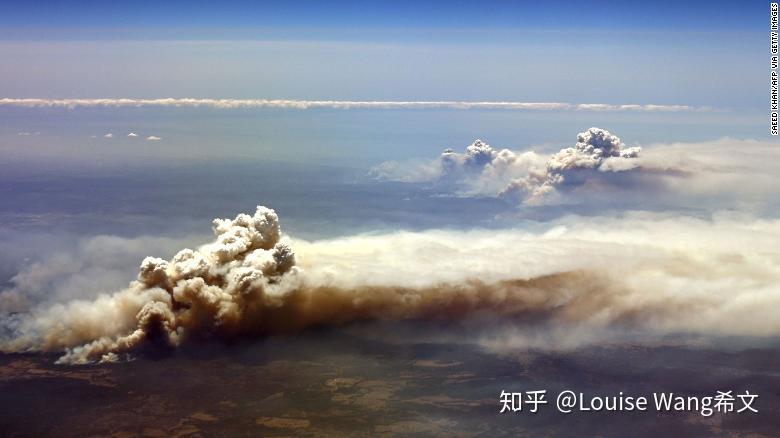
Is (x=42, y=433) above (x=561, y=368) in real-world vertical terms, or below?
below

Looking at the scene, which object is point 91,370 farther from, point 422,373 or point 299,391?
point 422,373

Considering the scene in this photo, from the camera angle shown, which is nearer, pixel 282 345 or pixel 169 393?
pixel 169 393

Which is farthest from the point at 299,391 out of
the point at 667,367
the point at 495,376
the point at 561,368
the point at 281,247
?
the point at 667,367

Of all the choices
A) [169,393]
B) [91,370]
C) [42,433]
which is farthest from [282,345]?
[42,433]

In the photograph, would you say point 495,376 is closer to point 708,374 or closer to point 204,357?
point 708,374

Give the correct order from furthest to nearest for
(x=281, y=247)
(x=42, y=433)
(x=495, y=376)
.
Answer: (x=495, y=376)
(x=281, y=247)
(x=42, y=433)

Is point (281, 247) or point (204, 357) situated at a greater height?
point (281, 247)

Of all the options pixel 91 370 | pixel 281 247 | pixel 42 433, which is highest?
pixel 281 247

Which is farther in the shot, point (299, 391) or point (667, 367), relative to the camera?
point (667, 367)

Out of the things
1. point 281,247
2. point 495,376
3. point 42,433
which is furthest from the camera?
point 495,376
